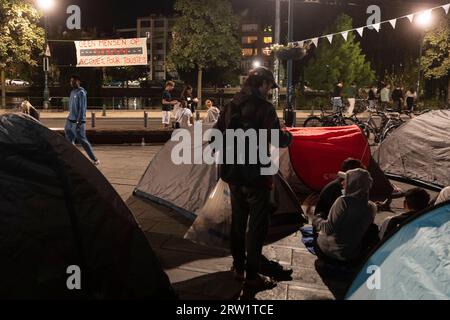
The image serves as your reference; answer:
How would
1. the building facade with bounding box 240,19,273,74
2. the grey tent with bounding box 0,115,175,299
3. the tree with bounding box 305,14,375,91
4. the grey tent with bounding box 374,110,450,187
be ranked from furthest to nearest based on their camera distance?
the building facade with bounding box 240,19,273,74 → the tree with bounding box 305,14,375,91 → the grey tent with bounding box 374,110,450,187 → the grey tent with bounding box 0,115,175,299

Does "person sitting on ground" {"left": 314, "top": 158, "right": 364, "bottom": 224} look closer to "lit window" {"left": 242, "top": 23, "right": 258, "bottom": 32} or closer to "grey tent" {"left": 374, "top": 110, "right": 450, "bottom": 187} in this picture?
"grey tent" {"left": 374, "top": 110, "right": 450, "bottom": 187}

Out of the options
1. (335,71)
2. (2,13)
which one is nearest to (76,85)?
(2,13)

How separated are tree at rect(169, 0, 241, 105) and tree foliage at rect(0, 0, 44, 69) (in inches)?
509

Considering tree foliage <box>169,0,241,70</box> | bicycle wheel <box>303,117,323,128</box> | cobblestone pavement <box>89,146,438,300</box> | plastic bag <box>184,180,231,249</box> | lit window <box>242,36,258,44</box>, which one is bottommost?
cobblestone pavement <box>89,146,438,300</box>

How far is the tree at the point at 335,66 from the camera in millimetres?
35062

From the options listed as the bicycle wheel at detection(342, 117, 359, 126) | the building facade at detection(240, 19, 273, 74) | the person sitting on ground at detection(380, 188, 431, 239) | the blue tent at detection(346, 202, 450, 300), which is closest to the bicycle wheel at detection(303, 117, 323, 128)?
the bicycle wheel at detection(342, 117, 359, 126)

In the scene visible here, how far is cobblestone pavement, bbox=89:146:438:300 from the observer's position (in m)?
4.14

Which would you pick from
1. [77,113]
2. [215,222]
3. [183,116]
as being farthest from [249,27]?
[215,222]

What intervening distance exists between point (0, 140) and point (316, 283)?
298 centimetres

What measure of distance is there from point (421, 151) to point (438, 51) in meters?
25.4

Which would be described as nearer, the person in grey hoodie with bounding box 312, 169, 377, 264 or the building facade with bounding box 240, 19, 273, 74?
the person in grey hoodie with bounding box 312, 169, 377, 264

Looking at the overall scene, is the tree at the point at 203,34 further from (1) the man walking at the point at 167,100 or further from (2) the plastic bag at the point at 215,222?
(2) the plastic bag at the point at 215,222

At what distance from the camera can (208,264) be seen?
15.7 feet

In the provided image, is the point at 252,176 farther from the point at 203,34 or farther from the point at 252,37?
the point at 252,37
